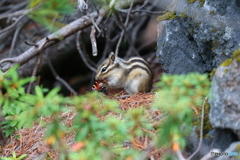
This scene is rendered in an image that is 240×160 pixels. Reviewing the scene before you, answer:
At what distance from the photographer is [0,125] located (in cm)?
436

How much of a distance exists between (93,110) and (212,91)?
988mm

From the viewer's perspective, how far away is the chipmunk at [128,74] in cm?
534

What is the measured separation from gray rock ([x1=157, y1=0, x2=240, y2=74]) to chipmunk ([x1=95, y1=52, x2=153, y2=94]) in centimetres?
49

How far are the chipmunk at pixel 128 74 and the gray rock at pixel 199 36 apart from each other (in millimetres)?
488

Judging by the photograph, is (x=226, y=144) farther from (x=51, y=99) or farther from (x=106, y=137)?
(x=51, y=99)

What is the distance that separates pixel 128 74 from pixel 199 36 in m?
1.31

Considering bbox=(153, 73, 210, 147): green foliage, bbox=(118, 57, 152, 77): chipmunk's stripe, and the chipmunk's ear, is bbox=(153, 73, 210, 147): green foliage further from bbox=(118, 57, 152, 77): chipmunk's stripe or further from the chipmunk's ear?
the chipmunk's ear

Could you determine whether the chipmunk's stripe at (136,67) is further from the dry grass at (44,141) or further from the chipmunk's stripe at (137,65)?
the dry grass at (44,141)

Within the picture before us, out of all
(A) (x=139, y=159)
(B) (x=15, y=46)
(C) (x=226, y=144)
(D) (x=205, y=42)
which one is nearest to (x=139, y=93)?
(D) (x=205, y=42)

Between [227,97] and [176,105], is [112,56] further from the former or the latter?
[176,105]

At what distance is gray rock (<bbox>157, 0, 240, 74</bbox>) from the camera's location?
433 cm

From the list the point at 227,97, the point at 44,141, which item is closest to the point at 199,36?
the point at 227,97

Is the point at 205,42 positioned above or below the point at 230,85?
below

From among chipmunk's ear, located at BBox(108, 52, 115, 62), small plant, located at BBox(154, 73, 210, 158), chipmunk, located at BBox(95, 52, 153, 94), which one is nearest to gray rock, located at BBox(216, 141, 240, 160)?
small plant, located at BBox(154, 73, 210, 158)
